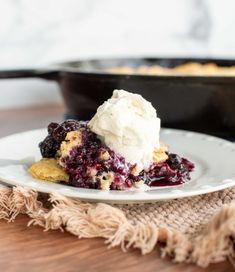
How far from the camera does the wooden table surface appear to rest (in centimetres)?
56

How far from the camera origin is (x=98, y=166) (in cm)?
75

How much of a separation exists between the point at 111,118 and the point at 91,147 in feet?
0.16

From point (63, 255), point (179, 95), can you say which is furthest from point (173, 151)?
point (63, 255)

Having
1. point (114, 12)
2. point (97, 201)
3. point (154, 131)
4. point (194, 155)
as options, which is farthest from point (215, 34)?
point (97, 201)

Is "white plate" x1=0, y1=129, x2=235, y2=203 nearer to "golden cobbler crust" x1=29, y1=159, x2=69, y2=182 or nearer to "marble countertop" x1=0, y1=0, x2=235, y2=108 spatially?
"golden cobbler crust" x1=29, y1=159, x2=69, y2=182

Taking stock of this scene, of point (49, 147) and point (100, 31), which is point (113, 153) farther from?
point (100, 31)

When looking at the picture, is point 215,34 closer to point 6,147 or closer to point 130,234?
point 6,147

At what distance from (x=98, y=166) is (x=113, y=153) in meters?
0.03

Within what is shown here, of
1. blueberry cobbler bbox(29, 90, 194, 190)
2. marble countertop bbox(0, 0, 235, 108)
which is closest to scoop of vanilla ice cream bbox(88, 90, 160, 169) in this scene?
blueberry cobbler bbox(29, 90, 194, 190)

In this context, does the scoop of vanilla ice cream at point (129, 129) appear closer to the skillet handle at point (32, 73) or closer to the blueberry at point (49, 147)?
the blueberry at point (49, 147)

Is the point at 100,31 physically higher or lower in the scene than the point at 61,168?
higher

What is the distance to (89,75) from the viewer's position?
1081 mm

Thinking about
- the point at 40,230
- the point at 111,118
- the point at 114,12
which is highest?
the point at 114,12

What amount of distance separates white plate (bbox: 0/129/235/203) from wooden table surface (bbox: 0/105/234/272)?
0.06 m
